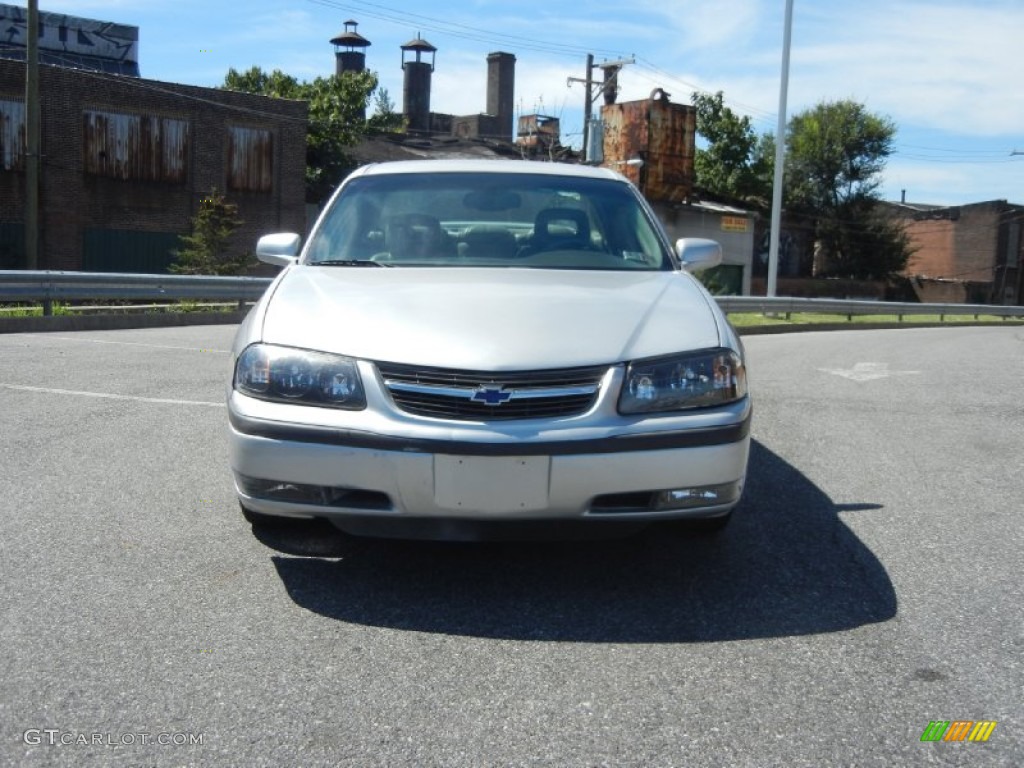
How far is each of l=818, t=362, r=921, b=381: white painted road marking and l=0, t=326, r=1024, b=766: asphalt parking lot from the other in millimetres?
4906

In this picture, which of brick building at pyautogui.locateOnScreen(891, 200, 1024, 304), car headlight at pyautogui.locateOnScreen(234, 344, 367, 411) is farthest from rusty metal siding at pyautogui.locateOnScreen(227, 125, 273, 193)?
brick building at pyautogui.locateOnScreen(891, 200, 1024, 304)

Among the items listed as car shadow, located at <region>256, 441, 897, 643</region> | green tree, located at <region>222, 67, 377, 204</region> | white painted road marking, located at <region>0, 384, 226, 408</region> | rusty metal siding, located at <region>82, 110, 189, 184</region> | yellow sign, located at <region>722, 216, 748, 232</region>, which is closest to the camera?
car shadow, located at <region>256, 441, 897, 643</region>

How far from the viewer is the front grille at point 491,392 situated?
11.2ft

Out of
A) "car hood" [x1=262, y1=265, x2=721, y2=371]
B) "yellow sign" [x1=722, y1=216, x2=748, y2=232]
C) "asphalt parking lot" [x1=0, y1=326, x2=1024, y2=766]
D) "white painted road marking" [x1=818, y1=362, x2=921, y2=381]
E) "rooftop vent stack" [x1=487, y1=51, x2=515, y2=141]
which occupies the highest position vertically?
"rooftop vent stack" [x1=487, y1=51, x2=515, y2=141]

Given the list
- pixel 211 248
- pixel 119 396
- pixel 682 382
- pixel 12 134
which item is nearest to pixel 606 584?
pixel 682 382

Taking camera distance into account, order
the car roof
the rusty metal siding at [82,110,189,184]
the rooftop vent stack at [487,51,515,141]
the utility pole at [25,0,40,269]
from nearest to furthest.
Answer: the car roof → the utility pole at [25,0,40,269] → the rusty metal siding at [82,110,189,184] → the rooftop vent stack at [487,51,515,141]

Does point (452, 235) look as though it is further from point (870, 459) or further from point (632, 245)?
point (870, 459)

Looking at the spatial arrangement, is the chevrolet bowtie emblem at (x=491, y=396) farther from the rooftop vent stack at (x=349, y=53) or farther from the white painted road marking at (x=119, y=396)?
the rooftop vent stack at (x=349, y=53)

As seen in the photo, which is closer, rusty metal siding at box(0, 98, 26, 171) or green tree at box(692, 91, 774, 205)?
rusty metal siding at box(0, 98, 26, 171)

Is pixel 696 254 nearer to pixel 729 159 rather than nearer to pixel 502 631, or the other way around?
pixel 502 631

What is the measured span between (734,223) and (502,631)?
130ft

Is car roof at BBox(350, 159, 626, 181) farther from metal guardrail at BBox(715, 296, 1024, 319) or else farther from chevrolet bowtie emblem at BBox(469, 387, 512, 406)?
metal guardrail at BBox(715, 296, 1024, 319)

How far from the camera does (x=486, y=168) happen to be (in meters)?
5.40

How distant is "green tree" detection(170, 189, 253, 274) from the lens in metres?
27.3
